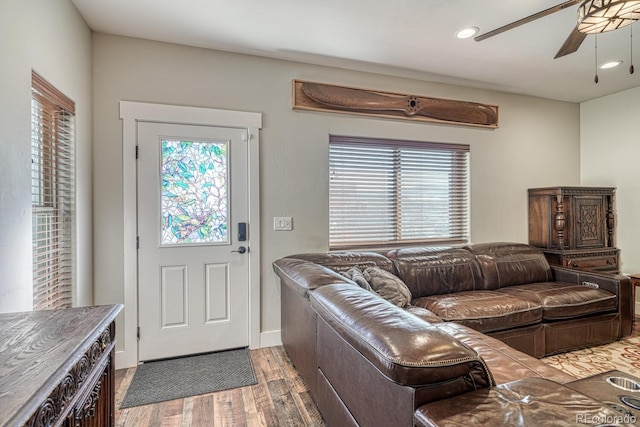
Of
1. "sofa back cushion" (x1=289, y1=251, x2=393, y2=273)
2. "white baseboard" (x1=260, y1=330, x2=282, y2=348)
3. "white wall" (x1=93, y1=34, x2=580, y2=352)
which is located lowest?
"white baseboard" (x1=260, y1=330, x2=282, y2=348)

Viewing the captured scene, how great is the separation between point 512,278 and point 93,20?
4402 millimetres

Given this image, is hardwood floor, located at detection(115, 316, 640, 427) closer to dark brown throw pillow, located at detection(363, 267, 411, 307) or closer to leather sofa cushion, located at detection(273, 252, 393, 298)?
leather sofa cushion, located at detection(273, 252, 393, 298)

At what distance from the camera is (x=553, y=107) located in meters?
4.20

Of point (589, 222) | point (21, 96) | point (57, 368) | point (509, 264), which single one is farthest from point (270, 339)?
point (589, 222)

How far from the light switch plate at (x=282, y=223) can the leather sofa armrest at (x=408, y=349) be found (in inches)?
67.6

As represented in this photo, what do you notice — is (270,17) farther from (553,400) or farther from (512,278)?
(512,278)

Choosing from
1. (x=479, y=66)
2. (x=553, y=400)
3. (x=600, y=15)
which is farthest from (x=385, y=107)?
(x=553, y=400)

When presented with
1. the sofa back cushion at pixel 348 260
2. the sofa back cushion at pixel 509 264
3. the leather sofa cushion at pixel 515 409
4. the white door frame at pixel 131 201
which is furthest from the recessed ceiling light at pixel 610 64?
the white door frame at pixel 131 201

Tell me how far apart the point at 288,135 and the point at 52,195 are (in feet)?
6.09

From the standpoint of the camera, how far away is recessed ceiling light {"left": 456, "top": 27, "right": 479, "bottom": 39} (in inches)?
98.0

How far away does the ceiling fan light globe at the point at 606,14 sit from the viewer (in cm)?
144

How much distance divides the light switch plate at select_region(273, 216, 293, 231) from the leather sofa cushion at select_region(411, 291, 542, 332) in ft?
4.34

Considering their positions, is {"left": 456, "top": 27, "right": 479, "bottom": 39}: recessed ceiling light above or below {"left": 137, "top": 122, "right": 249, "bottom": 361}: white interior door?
above

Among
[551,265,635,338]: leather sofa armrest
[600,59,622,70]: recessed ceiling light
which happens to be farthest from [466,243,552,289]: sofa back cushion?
[600,59,622,70]: recessed ceiling light
